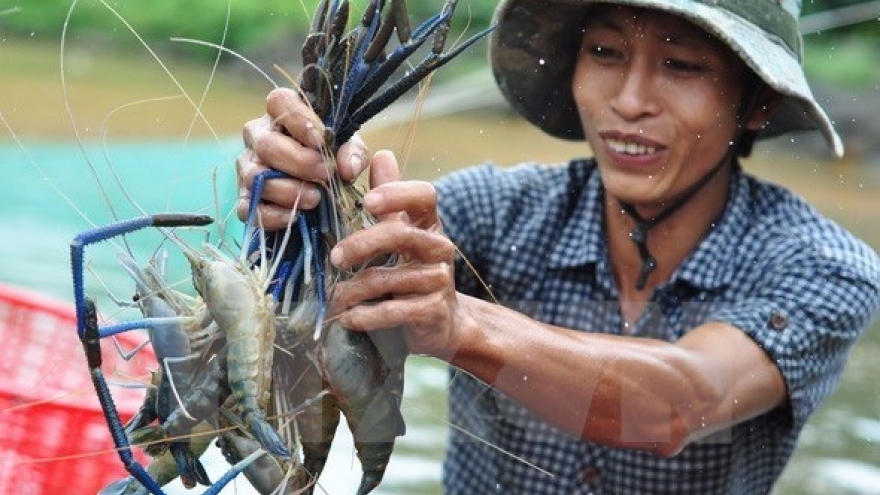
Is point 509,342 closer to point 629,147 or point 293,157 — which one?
point 293,157

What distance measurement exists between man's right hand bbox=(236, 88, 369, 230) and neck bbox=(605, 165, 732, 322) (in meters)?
1.16

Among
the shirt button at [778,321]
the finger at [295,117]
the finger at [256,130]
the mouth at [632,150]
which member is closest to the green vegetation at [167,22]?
the mouth at [632,150]

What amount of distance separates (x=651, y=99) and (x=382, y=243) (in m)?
1.07

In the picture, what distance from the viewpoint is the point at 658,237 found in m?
3.13

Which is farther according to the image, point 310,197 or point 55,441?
point 55,441

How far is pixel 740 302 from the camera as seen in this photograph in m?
2.98

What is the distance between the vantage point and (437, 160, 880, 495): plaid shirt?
115 inches

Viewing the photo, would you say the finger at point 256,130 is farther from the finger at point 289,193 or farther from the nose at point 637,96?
the nose at point 637,96

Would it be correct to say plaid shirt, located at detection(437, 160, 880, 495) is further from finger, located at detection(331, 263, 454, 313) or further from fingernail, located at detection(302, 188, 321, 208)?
fingernail, located at detection(302, 188, 321, 208)

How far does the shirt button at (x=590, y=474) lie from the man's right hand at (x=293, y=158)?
4.07ft

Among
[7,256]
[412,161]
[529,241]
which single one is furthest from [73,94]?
[529,241]

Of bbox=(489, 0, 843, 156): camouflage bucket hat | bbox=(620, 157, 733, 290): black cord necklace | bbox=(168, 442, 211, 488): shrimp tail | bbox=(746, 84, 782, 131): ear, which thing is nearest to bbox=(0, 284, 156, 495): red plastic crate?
bbox=(168, 442, 211, 488): shrimp tail

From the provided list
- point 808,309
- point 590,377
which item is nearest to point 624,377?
point 590,377

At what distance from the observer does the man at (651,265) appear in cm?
267
